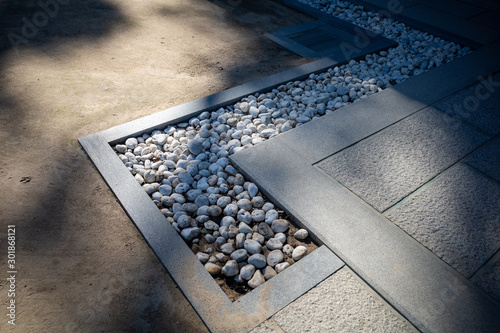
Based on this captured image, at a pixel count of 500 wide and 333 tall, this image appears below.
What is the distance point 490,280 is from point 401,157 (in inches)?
32.7

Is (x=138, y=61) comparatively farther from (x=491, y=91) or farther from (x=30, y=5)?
(x=491, y=91)

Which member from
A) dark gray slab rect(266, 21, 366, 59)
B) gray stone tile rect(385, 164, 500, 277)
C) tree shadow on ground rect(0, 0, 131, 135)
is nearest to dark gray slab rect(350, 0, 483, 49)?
dark gray slab rect(266, 21, 366, 59)

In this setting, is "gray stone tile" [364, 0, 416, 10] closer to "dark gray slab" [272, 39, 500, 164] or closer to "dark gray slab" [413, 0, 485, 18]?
"dark gray slab" [413, 0, 485, 18]

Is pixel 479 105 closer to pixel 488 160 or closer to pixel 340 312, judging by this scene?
pixel 488 160

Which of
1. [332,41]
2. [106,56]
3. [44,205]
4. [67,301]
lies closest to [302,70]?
[332,41]

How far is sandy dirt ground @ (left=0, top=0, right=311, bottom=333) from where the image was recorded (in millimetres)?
→ 1418

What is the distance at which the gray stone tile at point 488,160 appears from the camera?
6.86ft

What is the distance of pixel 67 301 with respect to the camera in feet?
4.61

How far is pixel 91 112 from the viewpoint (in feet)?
8.07

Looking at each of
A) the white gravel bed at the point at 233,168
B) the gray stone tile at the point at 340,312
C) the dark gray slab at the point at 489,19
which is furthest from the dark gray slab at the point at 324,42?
the gray stone tile at the point at 340,312

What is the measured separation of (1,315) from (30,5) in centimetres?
365

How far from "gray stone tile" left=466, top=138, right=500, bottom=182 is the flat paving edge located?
3.92 feet

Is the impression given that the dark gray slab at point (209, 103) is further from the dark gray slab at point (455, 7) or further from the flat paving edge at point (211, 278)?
the dark gray slab at point (455, 7)

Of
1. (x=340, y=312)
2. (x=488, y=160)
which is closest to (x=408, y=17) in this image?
(x=488, y=160)
